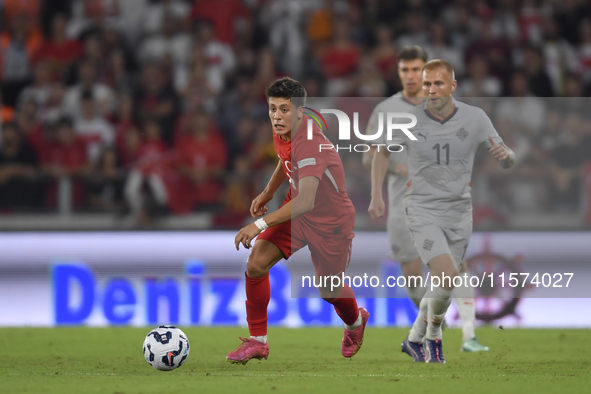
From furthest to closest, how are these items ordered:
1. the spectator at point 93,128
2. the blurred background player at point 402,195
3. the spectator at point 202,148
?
1. the spectator at point 93,128
2. the spectator at point 202,148
3. the blurred background player at point 402,195

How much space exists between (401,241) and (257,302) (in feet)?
4.86

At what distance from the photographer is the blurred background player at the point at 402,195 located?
687cm

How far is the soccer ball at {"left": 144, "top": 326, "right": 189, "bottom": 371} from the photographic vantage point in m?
5.73

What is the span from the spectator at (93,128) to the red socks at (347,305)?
15.6 feet

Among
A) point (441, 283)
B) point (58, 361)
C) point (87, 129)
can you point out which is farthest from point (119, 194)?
point (441, 283)

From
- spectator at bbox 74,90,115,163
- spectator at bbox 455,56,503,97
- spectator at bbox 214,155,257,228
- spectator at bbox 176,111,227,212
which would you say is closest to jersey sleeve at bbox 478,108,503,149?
spectator at bbox 214,155,257,228

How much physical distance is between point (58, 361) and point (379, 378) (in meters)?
2.45

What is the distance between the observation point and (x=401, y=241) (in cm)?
692

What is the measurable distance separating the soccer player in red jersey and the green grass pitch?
15.9 inches

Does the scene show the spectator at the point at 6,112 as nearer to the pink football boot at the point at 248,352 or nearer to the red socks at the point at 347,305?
the pink football boot at the point at 248,352

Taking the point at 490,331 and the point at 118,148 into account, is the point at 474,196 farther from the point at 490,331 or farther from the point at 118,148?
the point at 118,148

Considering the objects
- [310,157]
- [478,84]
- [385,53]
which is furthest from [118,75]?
[310,157]

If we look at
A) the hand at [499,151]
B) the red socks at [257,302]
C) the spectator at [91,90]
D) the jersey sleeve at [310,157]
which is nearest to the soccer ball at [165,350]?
the red socks at [257,302]

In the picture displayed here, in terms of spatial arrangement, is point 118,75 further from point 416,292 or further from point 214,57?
point 416,292
